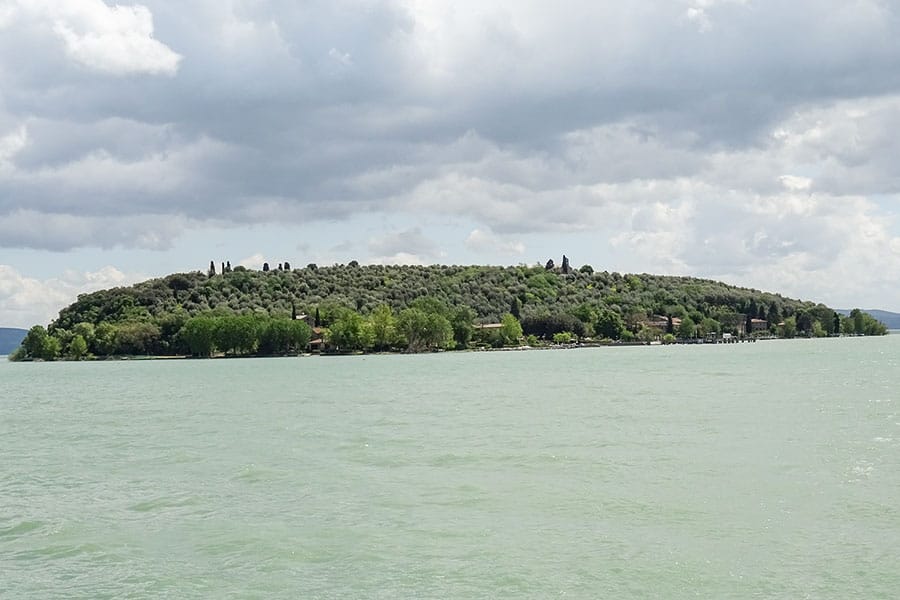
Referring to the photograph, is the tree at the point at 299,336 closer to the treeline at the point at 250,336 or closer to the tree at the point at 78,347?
the treeline at the point at 250,336

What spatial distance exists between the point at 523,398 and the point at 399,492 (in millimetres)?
34810

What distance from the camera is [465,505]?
76.1 feet

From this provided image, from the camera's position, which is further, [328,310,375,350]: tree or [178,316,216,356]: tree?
[328,310,375,350]: tree

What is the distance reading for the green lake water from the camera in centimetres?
1666

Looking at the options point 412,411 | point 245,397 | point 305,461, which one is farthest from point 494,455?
point 245,397

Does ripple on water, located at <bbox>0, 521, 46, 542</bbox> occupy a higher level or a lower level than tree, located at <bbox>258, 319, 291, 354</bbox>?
lower

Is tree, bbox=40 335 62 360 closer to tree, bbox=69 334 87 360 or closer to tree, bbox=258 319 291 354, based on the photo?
tree, bbox=69 334 87 360

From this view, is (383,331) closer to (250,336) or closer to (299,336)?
(299,336)

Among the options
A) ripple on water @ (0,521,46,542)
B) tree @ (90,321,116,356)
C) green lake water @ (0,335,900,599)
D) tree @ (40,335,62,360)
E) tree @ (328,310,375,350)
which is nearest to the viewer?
green lake water @ (0,335,900,599)

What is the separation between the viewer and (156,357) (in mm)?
190000

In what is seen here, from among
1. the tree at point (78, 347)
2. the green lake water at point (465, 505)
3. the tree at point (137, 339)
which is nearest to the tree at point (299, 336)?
the tree at point (137, 339)

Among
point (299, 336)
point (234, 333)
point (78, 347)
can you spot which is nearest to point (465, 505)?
point (234, 333)

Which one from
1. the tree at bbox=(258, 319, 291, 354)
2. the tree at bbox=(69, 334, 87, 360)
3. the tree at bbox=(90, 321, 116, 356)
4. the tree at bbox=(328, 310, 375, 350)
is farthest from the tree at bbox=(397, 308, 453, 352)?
the tree at bbox=(69, 334, 87, 360)

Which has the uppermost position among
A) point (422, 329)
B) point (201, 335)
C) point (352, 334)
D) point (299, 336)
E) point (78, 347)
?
point (422, 329)
